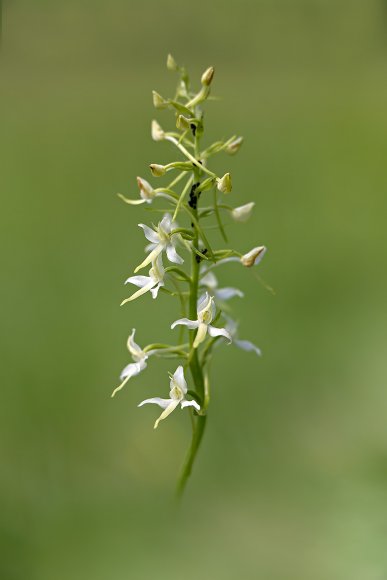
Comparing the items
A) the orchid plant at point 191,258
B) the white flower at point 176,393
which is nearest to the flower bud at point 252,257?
the orchid plant at point 191,258

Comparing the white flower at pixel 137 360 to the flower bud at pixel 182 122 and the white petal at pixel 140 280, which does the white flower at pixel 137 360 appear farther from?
the flower bud at pixel 182 122

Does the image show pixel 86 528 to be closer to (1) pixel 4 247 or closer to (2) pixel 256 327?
(2) pixel 256 327

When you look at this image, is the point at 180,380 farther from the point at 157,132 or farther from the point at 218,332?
the point at 157,132

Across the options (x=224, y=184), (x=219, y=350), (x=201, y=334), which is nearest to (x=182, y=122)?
(x=224, y=184)

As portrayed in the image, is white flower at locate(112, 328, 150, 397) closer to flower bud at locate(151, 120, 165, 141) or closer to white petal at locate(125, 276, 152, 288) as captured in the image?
white petal at locate(125, 276, 152, 288)

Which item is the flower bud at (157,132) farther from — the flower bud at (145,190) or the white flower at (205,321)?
the white flower at (205,321)

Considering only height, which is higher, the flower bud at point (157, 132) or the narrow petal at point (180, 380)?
the flower bud at point (157, 132)

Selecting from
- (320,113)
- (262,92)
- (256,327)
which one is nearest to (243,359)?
(256,327)

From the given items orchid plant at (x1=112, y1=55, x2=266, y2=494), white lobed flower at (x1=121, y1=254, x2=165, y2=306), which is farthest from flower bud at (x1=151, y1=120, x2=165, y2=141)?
white lobed flower at (x1=121, y1=254, x2=165, y2=306)
